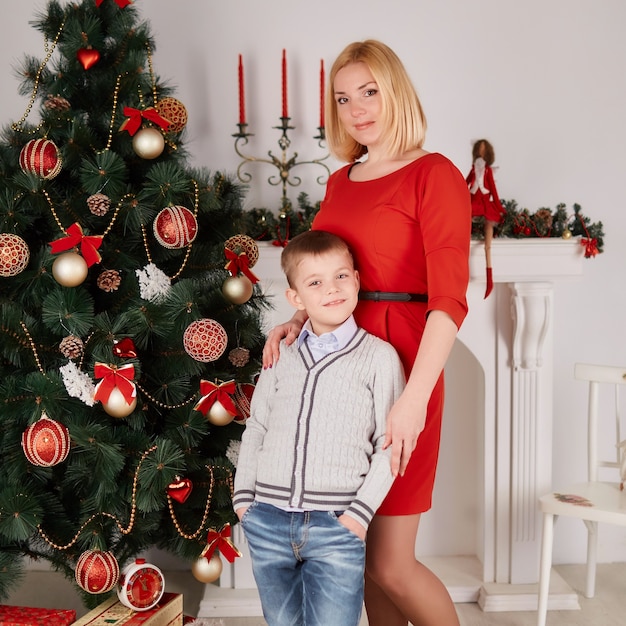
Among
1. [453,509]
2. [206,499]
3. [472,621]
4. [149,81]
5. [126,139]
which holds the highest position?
[149,81]

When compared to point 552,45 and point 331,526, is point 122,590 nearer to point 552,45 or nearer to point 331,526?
point 331,526

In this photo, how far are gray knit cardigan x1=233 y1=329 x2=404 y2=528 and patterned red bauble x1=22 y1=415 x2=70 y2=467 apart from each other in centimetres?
53

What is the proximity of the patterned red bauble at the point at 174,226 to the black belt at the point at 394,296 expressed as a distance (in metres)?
0.57

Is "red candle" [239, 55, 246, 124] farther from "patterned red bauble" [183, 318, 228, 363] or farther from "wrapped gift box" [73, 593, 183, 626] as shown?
"wrapped gift box" [73, 593, 183, 626]

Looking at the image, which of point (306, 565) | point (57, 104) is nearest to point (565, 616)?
point (306, 565)

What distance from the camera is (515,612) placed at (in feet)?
8.72

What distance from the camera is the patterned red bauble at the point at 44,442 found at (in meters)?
1.83

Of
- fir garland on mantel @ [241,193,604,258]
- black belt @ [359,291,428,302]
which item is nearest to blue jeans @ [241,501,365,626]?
black belt @ [359,291,428,302]

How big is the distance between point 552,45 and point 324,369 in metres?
1.92

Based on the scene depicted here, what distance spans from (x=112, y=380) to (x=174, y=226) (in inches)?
15.9

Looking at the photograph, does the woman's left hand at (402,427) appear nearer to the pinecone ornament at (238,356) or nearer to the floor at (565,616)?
the pinecone ornament at (238,356)

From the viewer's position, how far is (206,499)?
2.14 meters

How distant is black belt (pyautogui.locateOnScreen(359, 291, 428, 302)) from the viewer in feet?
5.20

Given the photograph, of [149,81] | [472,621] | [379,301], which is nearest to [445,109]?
[149,81]
